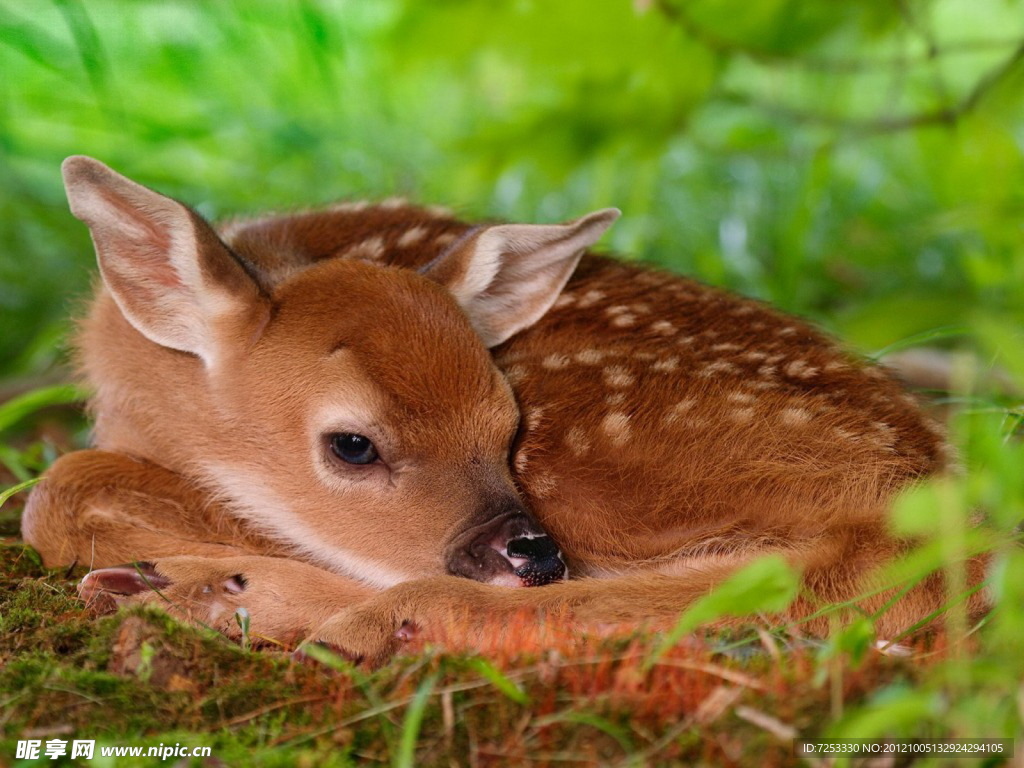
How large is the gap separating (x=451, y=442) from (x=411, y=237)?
106 centimetres

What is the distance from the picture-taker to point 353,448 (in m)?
3.06

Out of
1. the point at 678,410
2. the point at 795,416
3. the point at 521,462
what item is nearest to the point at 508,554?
the point at 521,462

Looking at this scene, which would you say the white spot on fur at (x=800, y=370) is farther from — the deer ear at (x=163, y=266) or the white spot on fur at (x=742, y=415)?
the deer ear at (x=163, y=266)

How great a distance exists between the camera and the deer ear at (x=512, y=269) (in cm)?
350

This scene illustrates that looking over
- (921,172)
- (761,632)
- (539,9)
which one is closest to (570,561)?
(761,632)

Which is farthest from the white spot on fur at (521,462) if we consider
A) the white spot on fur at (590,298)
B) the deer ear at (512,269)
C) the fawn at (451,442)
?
the white spot on fur at (590,298)

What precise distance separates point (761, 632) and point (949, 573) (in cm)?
52

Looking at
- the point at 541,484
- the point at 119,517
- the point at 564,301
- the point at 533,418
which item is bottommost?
the point at 119,517

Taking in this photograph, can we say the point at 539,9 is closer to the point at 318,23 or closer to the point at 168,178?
the point at 318,23

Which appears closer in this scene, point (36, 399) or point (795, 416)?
point (795, 416)

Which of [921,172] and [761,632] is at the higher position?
[761,632]

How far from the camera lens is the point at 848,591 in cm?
262

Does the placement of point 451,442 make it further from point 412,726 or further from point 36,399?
point 36,399

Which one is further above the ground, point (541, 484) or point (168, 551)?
point (541, 484)
